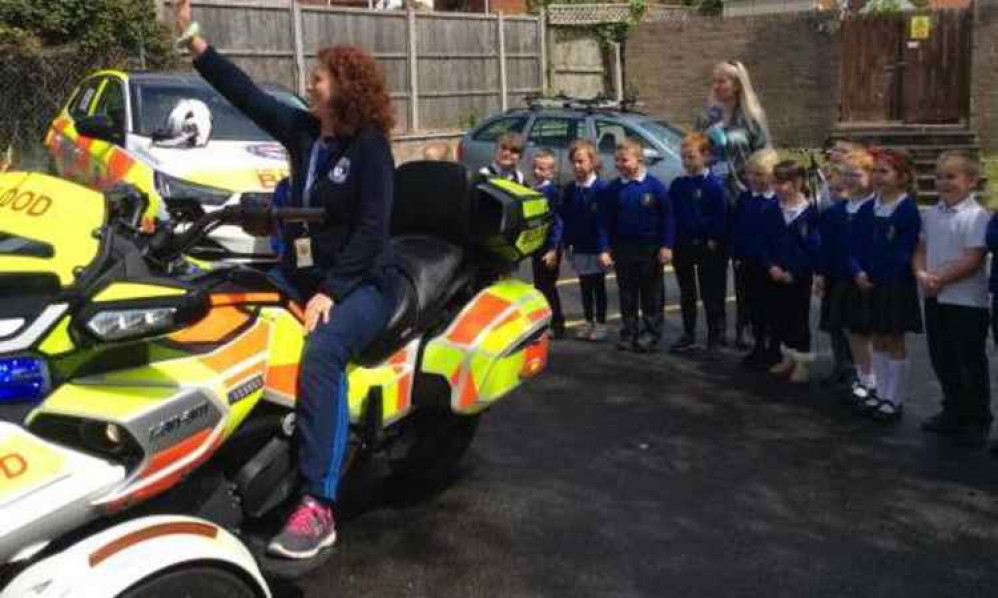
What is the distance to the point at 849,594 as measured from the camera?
4113 millimetres

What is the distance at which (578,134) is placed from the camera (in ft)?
46.8

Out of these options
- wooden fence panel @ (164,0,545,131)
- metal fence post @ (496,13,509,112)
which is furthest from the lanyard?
metal fence post @ (496,13,509,112)

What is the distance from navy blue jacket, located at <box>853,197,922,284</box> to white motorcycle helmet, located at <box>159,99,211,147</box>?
5311 mm

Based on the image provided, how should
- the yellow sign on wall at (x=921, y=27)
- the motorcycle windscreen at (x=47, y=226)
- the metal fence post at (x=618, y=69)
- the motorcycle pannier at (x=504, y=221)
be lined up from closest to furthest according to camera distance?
the motorcycle windscreen at (x=47, y=226)
the motorcycle pannier at (x=504, y=221)
the yellow sign on wall at (x=921, y=27)
the metal fence post at (x=618, y=69)

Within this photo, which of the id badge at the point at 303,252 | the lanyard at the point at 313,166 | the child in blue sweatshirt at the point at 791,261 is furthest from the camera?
the child in blue sweatshirt at the point at 791,261

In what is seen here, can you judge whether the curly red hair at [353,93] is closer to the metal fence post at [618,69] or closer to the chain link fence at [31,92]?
the chain link fence at [31,92]

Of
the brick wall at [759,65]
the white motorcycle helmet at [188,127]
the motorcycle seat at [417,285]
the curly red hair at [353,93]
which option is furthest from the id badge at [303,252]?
the brick wall at [759,65]

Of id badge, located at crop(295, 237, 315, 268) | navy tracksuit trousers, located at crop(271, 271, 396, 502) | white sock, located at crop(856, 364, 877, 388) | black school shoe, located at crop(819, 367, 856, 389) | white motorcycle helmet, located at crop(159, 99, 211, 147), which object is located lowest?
black school shoe, located at crop(819, 367, 856, 389)

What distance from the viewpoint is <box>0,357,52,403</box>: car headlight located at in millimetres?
3047

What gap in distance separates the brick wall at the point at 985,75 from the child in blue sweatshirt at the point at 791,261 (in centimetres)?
1428

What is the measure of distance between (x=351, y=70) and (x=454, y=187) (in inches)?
33.6

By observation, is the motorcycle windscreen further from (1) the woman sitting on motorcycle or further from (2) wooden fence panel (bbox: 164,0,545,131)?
(2) wooden fence panel (bbox: 164,0,545,131)

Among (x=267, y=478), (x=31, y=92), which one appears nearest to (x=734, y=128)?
(x=267, y=478)

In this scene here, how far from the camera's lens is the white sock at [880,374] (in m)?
6.23
